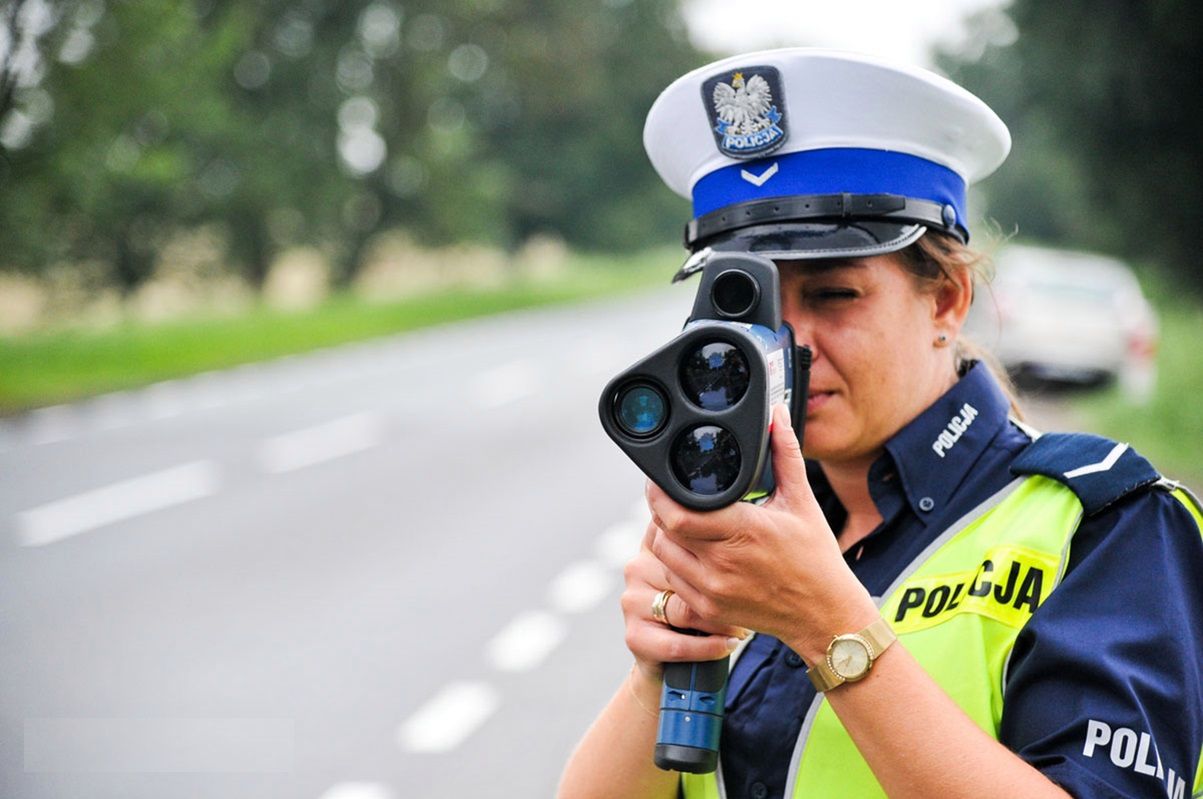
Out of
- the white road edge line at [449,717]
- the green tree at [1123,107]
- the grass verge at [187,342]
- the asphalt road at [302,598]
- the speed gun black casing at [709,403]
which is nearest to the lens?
the speed gun black casing at [709,403]

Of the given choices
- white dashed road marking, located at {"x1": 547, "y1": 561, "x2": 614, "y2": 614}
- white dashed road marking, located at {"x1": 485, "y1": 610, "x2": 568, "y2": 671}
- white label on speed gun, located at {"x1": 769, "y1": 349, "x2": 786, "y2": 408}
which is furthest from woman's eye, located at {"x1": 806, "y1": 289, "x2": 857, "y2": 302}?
white dashed road marking, located at {"x1": 547, "y1": 561, "x2": 614, "y2": 614}

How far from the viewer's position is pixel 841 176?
173 cm

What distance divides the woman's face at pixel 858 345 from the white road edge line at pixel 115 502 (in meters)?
7.34

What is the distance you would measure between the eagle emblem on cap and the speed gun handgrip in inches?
26.3

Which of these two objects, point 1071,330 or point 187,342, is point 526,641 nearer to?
point 1071,330

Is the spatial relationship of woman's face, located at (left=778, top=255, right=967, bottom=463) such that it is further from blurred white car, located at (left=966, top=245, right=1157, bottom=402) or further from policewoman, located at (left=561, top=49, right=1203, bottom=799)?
blurred white car, located at (left=966, top=245, right=1157, bottom=402)

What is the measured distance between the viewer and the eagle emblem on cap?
1747 millimetres

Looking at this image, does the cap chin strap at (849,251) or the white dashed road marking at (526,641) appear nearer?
the cap chin strap at (849,251)

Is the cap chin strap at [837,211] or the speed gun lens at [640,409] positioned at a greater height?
the cap chin strap at [837,211]

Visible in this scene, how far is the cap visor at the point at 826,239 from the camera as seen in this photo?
5.46ft

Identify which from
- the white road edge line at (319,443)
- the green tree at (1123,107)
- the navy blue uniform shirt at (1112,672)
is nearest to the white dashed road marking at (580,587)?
the white road edge line at (319,443)

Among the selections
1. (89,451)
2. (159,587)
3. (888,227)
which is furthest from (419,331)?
(888,227)

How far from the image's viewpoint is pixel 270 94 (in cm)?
3117

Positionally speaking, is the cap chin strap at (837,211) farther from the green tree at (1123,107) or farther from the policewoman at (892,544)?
the green tree at (1123,107)
